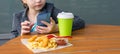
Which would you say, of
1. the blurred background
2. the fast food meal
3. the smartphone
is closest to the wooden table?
the fast food meal

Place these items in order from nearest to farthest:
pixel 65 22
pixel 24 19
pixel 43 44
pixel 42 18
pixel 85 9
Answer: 1. pixel 43 44
2. pixel 65 22
3. pixel 42 18
4. pixel 24 19
5. pixel 85 9

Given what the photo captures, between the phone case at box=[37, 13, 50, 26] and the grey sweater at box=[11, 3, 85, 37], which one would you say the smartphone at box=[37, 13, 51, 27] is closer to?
the phone case at box=[37, 13, 50, 26]

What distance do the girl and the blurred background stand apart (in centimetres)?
54

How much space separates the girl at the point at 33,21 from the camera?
56.9 inches

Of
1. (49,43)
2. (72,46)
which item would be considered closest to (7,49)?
(49,43)

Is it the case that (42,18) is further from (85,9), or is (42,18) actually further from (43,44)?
(85,9)

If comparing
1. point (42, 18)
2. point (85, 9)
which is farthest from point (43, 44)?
point (85, 9)

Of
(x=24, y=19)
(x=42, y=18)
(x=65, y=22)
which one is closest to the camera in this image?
(x=65, y=22)

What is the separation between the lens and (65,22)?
4.48 ft

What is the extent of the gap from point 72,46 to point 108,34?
15.2 inches

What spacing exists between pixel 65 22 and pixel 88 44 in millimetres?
232

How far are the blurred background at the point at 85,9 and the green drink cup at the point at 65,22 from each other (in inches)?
38.1

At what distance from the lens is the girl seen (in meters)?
1.44

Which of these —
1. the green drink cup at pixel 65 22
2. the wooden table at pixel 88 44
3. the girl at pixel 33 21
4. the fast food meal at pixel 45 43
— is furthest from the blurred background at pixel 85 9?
the fast food meal at pixel 45 43
